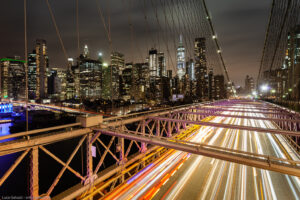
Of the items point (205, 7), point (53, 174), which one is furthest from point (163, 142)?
point (205, 7)

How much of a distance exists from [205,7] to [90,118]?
4690 centimetres

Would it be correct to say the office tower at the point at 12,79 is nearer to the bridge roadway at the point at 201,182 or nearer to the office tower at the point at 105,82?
the office tower at the point at 105,82

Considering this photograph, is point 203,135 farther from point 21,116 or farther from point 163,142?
point 21,116

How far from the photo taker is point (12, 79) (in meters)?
110

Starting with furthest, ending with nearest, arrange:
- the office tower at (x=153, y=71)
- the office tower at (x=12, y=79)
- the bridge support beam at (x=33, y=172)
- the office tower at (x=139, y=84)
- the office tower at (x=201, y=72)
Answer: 1. the office tower at (x=12, y=79)
2. the office tower at (x=139, y=84)
3. the office tower at (x=201, y=72)
4. the office tower at (x=153, y=71)
5. the bridge support beam at (x=33, y=172)

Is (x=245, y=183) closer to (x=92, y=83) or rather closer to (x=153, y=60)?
(x=153, y=60)

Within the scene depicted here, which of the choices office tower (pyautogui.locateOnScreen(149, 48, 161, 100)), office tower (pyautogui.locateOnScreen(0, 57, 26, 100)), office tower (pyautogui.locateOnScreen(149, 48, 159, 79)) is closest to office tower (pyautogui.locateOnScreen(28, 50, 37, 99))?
office tower (pyautogui.locateOnScreen(0, 57, 26, 100))

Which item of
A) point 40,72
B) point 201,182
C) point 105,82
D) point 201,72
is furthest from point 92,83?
point 201,182

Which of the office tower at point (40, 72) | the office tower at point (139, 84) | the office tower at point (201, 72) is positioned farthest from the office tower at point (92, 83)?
the office tower at point (201, 72)

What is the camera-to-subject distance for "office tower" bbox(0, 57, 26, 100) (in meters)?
106

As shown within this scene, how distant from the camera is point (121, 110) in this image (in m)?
63.7

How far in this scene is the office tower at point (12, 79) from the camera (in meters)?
106

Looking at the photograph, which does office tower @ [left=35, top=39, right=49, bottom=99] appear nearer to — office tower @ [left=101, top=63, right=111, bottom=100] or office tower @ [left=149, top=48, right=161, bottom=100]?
A: office tower @ [left=101, top=63, right=111, bottom=100]

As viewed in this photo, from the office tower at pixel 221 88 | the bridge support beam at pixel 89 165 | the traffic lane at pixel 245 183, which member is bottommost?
the traffic lane at pixel 245 183
